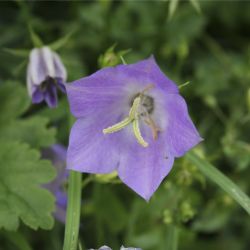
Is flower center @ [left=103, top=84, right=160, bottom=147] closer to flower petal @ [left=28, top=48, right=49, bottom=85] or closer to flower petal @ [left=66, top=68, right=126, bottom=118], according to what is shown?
flower petal @ [left=66, top=68, right=126, bottom=118]

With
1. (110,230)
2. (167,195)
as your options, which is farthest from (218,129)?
(110,230)

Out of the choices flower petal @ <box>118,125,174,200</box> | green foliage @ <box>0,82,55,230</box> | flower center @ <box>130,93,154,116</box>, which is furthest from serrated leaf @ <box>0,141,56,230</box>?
flower center @ <box>130,93,154,116</box>

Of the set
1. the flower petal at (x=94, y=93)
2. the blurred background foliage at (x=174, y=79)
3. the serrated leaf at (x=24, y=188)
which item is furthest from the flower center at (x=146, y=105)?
the serrated leaf at (x=24, y=188)

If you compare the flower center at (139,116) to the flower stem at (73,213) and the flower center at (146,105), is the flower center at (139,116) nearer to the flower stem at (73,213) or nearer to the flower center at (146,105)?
the flower center at (146,105)

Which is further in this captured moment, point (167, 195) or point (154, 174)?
point (167, 195)

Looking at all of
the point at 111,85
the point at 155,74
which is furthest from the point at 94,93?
the point at 155,74

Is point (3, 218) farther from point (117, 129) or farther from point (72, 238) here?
point (117, 129)
